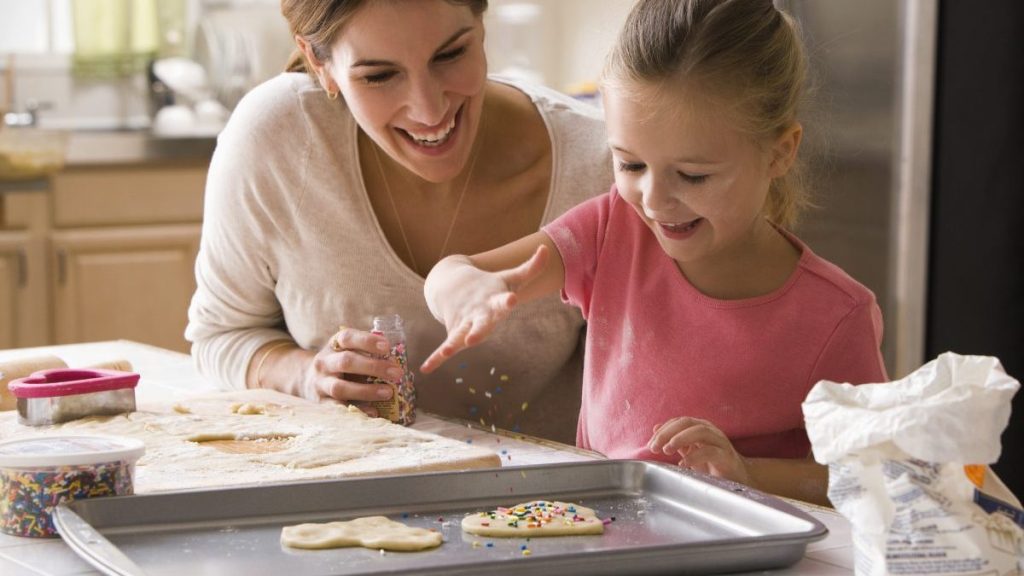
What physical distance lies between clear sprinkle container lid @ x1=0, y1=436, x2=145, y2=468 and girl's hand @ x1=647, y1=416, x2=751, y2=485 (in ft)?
1.59

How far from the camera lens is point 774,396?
1.52 meters

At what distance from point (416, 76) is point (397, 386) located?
0.38 m

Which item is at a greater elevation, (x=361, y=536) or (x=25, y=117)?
(x=25, y=117)

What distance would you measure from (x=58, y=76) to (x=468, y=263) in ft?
12.0

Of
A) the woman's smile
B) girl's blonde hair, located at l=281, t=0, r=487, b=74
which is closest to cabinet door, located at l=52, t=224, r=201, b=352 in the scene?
girl's blonde hair, located at l=281, t=0, r=487, b=74

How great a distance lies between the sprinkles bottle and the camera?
64.5 inches

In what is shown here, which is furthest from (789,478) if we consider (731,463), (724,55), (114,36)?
(114,36)

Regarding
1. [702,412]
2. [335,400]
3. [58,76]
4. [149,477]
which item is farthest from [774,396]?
[58,76]

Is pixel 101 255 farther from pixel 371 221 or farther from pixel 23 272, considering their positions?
pixel 371 221

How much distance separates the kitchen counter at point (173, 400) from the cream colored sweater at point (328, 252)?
0.33 feet

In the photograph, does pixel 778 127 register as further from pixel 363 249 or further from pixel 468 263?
pixel 363 249

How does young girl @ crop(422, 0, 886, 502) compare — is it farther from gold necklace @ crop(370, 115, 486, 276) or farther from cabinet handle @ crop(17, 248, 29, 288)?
cabinet handle @ crop(17, 248, 29, 288)

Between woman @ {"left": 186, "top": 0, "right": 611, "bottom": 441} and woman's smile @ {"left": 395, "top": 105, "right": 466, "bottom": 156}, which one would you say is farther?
woman @ {"left": 186, "top": 0, "right": 611, "bottom": 441}

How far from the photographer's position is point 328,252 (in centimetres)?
189
